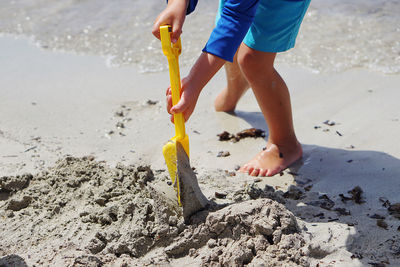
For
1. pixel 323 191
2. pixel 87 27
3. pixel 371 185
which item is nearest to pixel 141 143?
pixel 323 191

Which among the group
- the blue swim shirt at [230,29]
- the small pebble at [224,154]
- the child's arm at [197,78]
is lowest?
the small pebble at [224,154]

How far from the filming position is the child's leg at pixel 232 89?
3.34 m

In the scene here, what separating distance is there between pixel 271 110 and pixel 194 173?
816 mm

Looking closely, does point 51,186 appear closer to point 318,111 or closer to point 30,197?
point 30,197

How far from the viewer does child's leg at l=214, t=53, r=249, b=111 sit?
3.34m

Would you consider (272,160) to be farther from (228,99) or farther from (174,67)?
(174,67)

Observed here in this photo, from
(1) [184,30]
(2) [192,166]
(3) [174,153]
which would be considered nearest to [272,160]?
(2) [192,166]

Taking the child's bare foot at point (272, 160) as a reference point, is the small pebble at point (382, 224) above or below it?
above

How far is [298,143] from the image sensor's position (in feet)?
9.53

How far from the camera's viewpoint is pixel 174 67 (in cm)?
205

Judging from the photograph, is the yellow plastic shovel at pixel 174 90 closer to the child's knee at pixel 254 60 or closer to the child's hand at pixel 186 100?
the child's hand at pixel 186 100

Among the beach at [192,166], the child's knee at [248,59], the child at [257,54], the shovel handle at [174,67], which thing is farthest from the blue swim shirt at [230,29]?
the beach at [192,166]

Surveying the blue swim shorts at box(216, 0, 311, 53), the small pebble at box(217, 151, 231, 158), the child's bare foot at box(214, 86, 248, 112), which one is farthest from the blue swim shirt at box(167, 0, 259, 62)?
the child's bare foot at box(214, 86, 248, 112)

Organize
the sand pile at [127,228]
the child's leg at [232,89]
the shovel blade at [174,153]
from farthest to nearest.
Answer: the child's leg at [232,89]
the shovel blade at [174,153]
the sand pile at [127,228]
